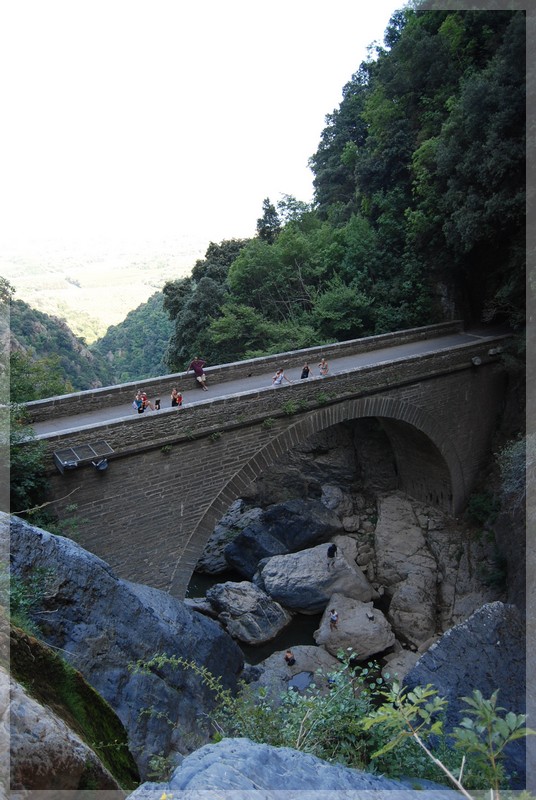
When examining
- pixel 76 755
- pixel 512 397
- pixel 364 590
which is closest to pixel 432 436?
pixel 512 397

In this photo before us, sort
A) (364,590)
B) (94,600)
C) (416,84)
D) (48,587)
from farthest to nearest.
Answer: (416,84)
(364,590)
(94,600)
(48,587)

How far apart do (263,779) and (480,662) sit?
3938 mm

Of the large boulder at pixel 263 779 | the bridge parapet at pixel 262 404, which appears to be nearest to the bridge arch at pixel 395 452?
the bridge parapet at pixel 262 404

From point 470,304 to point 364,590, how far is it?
36.2 ft

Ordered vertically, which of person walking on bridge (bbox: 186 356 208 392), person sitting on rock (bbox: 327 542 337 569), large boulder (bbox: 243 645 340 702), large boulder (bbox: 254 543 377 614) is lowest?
large boulder (bbox: 243 645 340 702)

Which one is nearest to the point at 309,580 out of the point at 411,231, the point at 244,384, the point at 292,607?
the point at 292,607

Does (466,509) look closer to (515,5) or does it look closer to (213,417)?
(213,417)

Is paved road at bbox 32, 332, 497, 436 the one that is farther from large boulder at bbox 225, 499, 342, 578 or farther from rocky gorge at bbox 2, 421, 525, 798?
large boulder at bbox 225, 499, 342, 578

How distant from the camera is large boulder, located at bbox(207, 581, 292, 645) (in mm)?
14812

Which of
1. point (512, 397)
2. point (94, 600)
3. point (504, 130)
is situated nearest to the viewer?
point (94, 600)

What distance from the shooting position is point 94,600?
731 cm

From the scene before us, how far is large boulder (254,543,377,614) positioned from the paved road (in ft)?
18.8

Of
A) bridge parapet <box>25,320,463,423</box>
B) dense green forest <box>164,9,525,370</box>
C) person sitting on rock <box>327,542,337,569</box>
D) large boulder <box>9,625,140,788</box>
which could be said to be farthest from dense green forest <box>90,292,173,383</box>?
large boulder <box>9,625,140,788</box>

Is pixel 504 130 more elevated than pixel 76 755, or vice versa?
pixel 504 130
